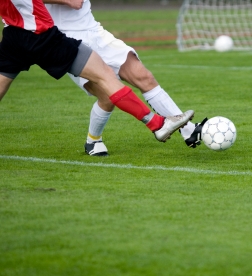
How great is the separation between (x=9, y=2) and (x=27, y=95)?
517cm

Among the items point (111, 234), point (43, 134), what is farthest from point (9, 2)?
point (111, 234)

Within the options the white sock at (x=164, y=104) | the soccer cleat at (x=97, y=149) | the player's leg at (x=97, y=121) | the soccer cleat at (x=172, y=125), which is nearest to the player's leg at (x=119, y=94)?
the soccer cleat at (x=172, y=125)

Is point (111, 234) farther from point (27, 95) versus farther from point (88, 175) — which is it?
point (27, 95)

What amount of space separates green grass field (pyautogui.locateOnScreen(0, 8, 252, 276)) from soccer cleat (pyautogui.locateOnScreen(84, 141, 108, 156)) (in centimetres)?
9

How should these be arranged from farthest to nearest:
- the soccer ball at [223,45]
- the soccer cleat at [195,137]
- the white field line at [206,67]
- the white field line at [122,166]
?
the soccer ball at [223,45]
the white field line at [206,67]
the soccer cleat at [195,137]
the white field line at [122,166]

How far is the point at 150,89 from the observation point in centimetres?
704

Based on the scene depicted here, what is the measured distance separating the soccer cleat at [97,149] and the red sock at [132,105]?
68 cm

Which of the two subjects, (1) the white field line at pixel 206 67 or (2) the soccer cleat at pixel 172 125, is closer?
(2) the soccer cleat at pixel 172 125

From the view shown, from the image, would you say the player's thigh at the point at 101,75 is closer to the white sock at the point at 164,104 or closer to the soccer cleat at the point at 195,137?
the white sock at the point at 164,104

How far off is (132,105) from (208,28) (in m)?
16.9

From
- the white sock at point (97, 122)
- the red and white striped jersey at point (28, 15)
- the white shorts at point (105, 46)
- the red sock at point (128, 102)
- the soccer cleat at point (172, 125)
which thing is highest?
the red and white striped jersey at point (28, 15)

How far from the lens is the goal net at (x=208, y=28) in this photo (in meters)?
19.7

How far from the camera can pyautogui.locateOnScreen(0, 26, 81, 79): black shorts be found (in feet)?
21.4

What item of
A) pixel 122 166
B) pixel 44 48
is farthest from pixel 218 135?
pixel 44 48
